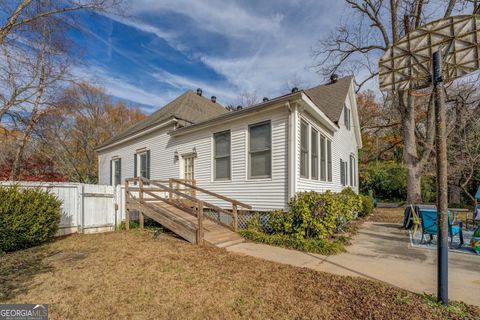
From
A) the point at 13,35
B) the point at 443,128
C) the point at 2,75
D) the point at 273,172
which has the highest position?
the point at 13,35

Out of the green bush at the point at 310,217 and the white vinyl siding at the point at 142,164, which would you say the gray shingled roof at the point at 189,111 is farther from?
the green bush at the point at 310,217

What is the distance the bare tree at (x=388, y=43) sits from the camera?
1293 cm

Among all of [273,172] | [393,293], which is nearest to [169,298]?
[393,293]

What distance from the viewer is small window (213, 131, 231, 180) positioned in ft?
28.6

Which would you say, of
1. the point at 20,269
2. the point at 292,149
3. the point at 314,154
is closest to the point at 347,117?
the point at 314,154

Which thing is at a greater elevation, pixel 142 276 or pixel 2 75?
pixel 2 75

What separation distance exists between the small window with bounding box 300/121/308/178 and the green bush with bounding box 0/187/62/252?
6.82m

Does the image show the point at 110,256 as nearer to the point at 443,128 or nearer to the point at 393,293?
the point at 393,293

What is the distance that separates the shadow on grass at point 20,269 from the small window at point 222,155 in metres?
5.06

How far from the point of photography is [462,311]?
9.80 feet

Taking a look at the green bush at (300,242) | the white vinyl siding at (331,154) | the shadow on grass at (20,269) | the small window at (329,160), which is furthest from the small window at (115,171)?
the small window at (329,160)

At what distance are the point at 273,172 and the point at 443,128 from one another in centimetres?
455

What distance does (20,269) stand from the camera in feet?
14.9

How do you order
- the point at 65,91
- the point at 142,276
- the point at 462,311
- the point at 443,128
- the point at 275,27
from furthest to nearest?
the point at 65,91, the point at 275,27, the point at 142,276, the point at 443,128, the point at 462,311
